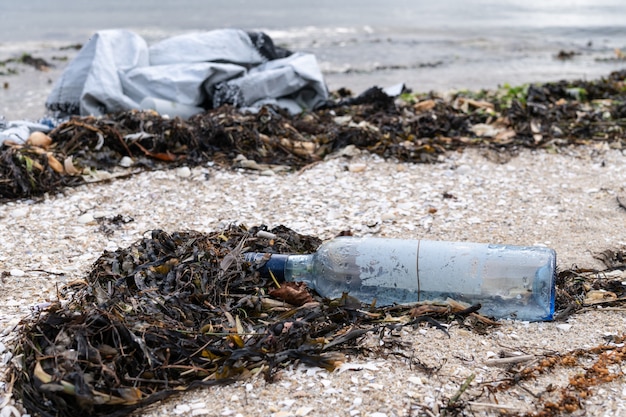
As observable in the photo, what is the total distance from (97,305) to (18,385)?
0.40 meters

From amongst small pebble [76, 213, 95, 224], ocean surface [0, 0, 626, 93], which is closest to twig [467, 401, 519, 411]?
small pebble [76, 213, 95, 224]

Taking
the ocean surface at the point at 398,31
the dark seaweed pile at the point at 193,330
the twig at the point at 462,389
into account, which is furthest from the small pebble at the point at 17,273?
the ocean surface at the point at 398,31

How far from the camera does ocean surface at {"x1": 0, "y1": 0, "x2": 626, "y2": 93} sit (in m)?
11.0

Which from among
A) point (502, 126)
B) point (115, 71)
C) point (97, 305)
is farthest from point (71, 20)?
point (97, 305)

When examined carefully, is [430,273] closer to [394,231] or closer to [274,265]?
[274,265]

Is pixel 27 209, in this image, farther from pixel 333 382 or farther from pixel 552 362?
pixel 552 362

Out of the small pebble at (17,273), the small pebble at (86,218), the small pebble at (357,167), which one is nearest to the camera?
the small pebble at (17,273)

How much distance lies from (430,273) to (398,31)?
652 inches

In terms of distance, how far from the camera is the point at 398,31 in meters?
18.1

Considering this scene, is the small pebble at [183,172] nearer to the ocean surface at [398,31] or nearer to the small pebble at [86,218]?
the small pebble at [86,218]

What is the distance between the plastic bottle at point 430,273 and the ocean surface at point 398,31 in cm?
661

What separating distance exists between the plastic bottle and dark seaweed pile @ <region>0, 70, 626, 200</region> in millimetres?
2088

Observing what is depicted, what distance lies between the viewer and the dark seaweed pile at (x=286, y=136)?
435 centimetres

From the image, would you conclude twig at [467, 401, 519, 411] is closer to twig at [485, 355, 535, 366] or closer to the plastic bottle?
twig at [485, 355, 535, 366]
